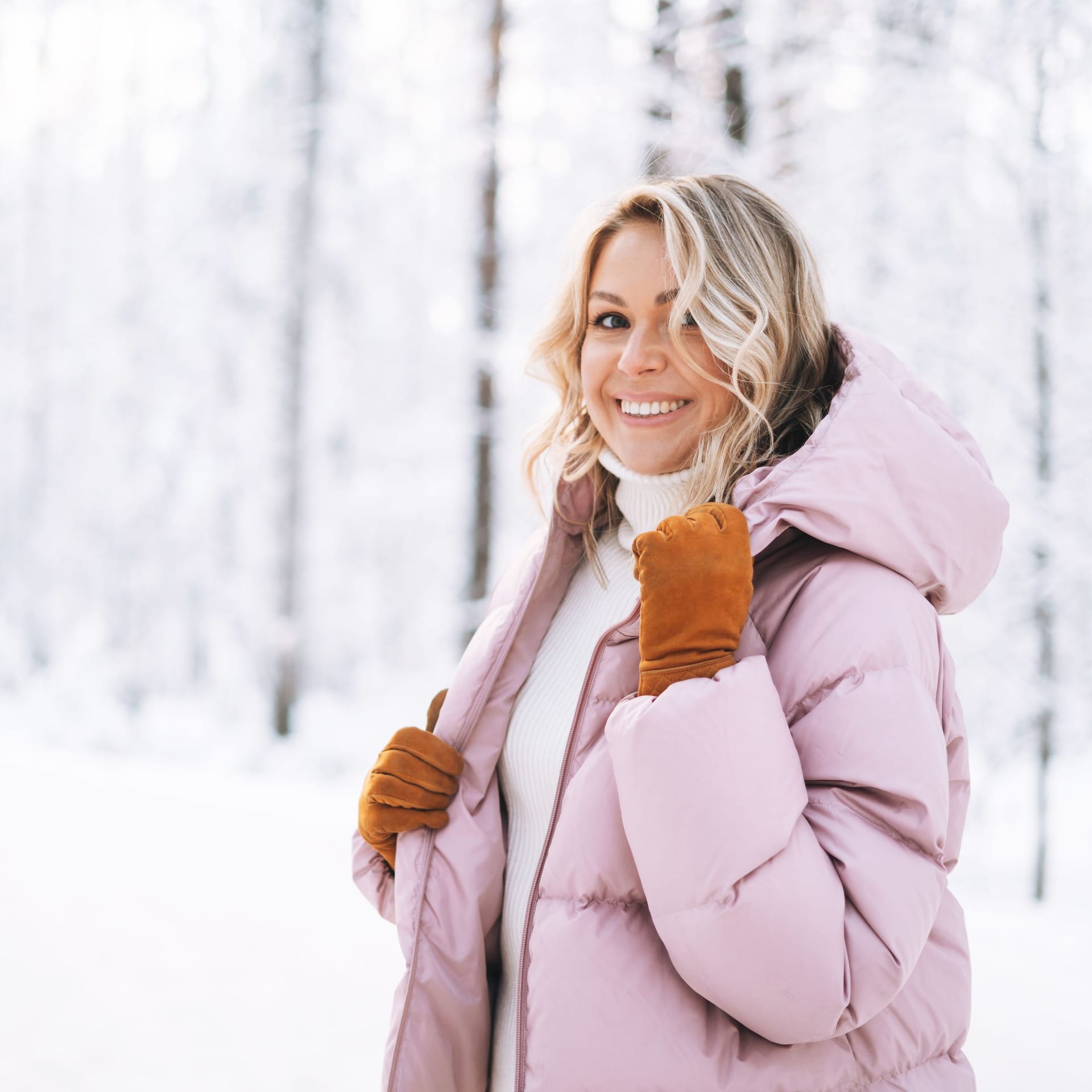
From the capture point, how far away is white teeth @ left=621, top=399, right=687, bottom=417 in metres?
1.50

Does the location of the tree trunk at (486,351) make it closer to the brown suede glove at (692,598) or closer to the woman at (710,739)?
the woman at (710,739)

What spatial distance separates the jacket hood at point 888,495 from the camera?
1191 millimetres

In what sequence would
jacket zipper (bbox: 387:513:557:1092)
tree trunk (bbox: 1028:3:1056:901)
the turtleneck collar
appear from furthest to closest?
1. tree trunk (bbox: 1028:3:1056:901)
2. the turtleneck collar
3. jacket zipper (bbox: 387:513:557:1092)

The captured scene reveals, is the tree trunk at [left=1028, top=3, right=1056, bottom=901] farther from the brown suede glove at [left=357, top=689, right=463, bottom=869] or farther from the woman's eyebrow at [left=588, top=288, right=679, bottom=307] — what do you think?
the brown suede glove at [left=357, top=689, right=463, bottom=869]

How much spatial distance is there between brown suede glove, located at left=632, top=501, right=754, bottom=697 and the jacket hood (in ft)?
0.27

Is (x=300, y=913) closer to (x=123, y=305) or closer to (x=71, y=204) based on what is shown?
(x=123, y=305)

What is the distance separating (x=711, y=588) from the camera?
44.8 inches

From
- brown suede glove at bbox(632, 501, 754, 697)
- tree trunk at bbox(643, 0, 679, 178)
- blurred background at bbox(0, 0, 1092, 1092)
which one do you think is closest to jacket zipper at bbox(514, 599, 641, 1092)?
brown suede glove at bbox(632, 501, 754, 697)

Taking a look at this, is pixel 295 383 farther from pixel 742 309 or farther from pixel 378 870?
pixel 742 309

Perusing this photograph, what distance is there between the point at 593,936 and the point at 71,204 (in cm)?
1255

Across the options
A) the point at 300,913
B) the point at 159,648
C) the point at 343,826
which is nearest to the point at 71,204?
the point at 159,648

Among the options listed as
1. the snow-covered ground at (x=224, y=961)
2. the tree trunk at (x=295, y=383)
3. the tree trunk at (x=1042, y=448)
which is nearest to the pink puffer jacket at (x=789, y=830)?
the snow-covered ground at (x=224, y=961)

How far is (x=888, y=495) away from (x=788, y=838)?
0.49 m

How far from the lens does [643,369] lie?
1.47 metres
